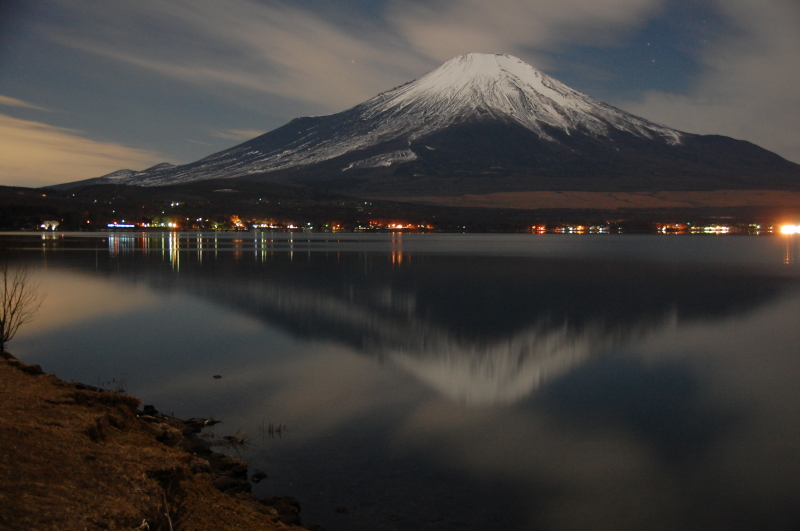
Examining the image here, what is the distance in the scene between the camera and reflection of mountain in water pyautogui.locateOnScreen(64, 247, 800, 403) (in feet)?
37.1

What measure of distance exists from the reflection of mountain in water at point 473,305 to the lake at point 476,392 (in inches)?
4.1

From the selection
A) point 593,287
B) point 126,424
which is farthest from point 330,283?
point 126,424

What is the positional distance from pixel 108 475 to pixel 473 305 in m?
14.6

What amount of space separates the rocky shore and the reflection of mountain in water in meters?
4.17

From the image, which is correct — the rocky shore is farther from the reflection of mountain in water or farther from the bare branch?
the bare branch

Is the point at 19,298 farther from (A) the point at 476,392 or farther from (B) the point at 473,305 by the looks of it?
(B) the point at 473,305

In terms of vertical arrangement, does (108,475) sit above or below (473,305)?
above

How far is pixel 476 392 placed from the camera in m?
9.25

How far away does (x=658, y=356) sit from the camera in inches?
473

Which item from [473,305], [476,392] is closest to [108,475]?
[476,392]

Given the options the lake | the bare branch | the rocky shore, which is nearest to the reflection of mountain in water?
the lake

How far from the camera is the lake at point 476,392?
5.81m

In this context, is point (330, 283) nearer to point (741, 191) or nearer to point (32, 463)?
point (32, 463)

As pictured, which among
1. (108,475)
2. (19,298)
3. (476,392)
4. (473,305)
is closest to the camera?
(108,475)
